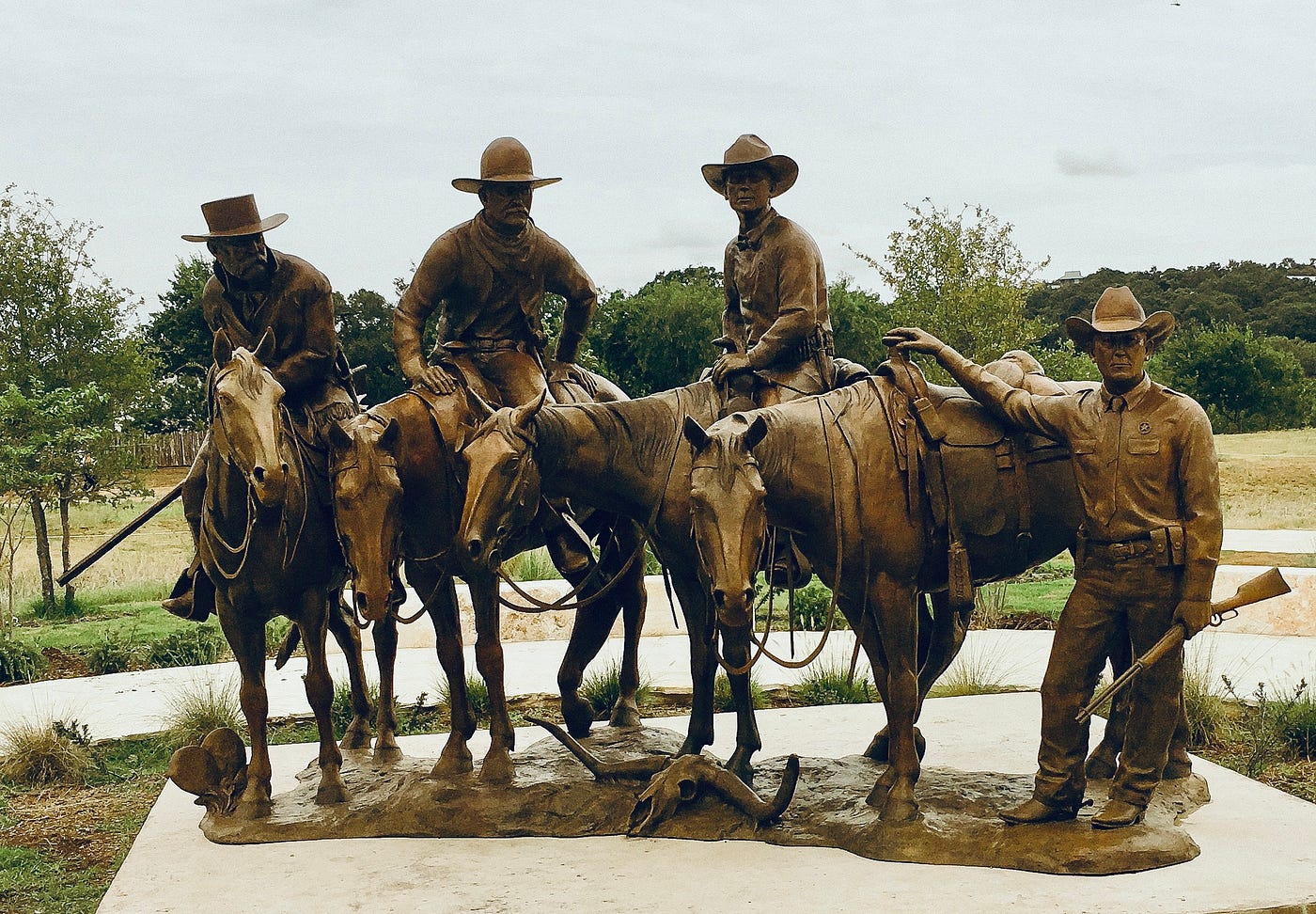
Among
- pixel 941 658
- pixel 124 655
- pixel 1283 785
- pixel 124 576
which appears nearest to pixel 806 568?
pixel 941 658

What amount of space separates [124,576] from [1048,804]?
1533cm

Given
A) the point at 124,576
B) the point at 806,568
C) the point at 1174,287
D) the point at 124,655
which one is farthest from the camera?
the point at 1174,287

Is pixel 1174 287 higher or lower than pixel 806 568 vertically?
higher

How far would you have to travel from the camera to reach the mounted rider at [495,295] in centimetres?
677

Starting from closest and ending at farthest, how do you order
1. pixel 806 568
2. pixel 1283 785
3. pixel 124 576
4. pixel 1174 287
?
1. pixel 806 568
2. pixel 1283 785
3. pixel 124 576
4. pixel 1174 287

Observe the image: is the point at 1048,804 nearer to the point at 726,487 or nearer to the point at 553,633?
the point at 726,487

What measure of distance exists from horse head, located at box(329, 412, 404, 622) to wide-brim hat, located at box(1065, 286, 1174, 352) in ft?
10.4

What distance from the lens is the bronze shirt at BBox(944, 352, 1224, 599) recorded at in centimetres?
529

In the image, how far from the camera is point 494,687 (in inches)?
264

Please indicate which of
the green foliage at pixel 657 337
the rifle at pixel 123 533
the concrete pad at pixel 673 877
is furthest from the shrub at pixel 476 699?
the green foliage at pixel 657 337

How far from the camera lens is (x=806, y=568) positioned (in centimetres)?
661

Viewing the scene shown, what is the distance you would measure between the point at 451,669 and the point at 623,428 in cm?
169

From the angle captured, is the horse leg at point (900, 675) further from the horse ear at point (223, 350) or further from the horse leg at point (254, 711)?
the horse ear at point (223, 350)

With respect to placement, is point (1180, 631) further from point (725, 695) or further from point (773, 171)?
point (725, 695)
